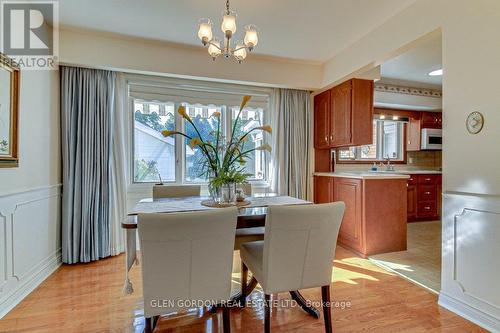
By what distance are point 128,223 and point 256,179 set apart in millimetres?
2558

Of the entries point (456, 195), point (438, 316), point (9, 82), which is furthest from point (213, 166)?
point (438, 316)

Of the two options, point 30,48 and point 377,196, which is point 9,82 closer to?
point 30,48

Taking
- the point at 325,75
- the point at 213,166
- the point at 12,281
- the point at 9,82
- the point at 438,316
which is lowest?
the point at 438,316

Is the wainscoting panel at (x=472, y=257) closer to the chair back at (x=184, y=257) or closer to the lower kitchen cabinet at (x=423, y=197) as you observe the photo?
the chair back at (x=184, y=257)

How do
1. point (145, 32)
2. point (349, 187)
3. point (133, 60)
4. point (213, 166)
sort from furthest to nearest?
point (349, 187) < point (133, 60) < point (145, 32) < point (213, 166)

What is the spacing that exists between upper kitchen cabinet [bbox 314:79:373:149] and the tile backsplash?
245cm

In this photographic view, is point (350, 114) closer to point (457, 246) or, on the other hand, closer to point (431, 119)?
point (457, 246)

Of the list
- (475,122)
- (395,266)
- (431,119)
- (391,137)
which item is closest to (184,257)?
(475,122)

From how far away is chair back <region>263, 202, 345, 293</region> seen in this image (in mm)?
1426

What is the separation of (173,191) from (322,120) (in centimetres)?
237

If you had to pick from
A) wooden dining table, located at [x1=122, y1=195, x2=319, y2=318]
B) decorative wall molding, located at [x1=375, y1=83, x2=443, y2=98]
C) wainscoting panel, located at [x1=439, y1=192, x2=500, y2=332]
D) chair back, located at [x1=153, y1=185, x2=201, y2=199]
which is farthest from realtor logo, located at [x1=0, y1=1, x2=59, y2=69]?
decorative wall molding, located at [x1=375, y1=83, x2=443, y2=98]

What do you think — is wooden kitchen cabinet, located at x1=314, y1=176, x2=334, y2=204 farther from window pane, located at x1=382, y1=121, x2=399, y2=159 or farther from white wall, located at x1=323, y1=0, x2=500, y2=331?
window pane, located at x1=382, y1=121, x2=399, y2=159

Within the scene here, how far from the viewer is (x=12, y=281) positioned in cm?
196

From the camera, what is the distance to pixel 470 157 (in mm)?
1785
